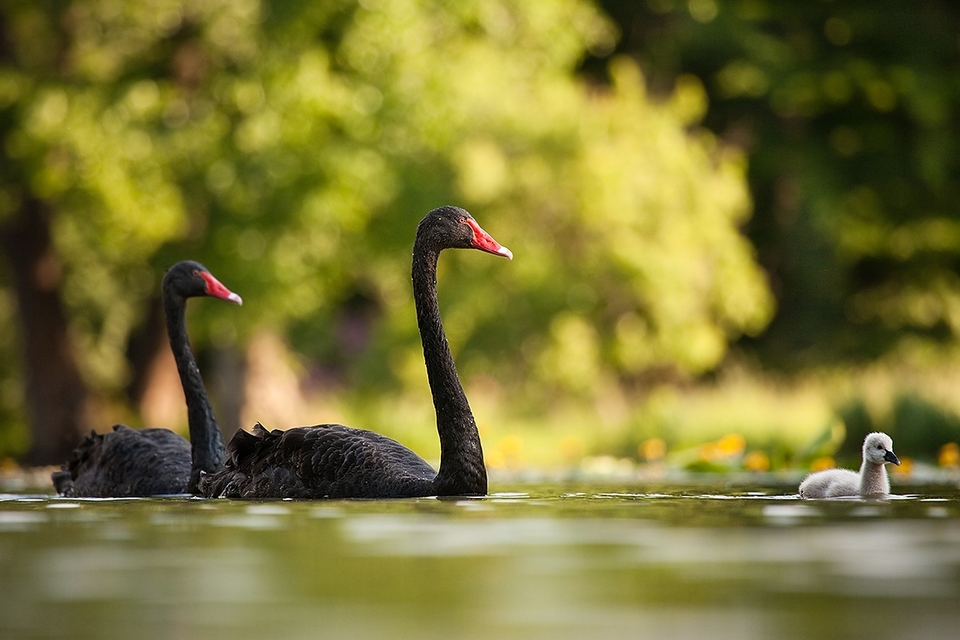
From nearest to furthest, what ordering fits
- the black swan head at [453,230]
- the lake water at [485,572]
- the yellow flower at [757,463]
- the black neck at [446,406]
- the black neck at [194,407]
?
the lake water at [485,572] < the black neck at [446,406] < the black swan head at [453,230] < the black neck at [194,407] < the yellow flower at [757,463]

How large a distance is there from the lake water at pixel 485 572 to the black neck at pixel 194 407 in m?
1.72

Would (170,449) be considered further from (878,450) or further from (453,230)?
(878,450)

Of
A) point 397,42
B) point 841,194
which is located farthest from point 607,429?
point 841,194

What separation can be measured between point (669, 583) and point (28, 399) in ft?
62.2

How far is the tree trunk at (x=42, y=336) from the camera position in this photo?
2202cm

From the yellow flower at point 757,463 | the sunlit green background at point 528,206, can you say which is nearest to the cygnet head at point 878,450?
the sunlit green background at point 528,206

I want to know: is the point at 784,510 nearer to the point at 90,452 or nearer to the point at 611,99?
the point at 90,452

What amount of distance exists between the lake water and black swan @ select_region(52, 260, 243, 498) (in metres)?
1.87

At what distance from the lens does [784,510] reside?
6.91m

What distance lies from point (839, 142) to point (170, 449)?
21.8 m

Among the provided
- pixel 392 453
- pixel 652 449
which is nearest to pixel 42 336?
pixel 652 449

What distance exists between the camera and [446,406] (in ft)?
25.6

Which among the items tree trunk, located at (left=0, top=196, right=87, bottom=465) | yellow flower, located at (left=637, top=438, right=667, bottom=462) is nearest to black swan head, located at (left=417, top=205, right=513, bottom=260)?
yellow flower, located at (left=637, top=438, right=667, bottom=462)

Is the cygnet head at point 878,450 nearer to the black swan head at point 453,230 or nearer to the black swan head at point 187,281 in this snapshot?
the black swan head at point 453,230
